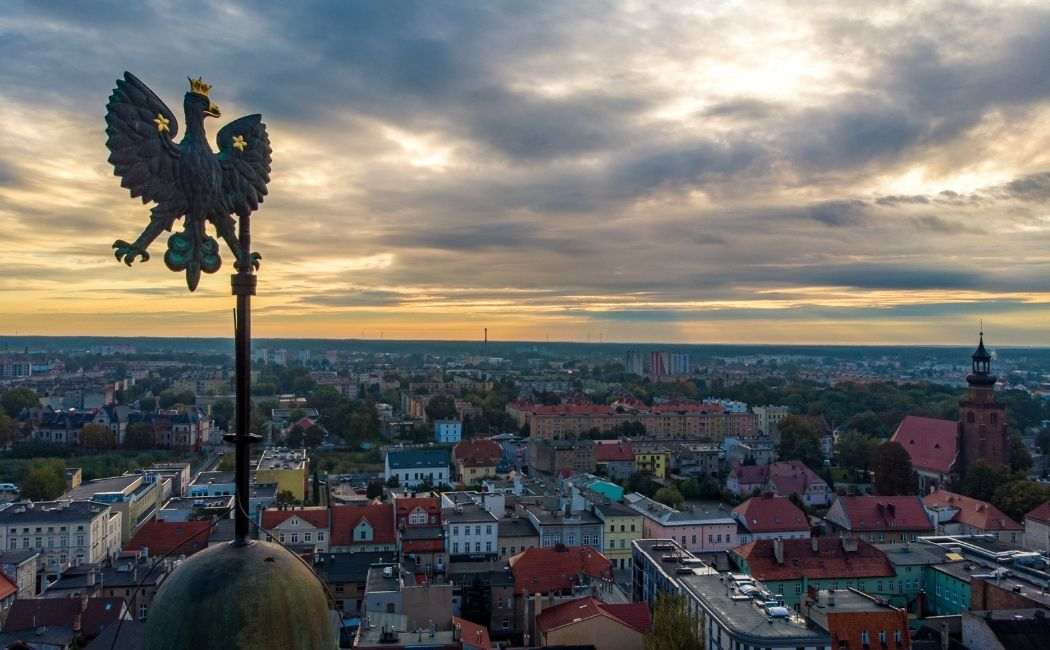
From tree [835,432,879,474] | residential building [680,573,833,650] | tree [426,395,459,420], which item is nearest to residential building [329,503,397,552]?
residential building [680,573,833,650]

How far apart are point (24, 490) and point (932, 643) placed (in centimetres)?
5745

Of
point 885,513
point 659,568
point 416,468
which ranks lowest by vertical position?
point 416,468

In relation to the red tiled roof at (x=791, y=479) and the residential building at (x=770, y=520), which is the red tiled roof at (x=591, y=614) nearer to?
the residential building at (x=770, y=520)

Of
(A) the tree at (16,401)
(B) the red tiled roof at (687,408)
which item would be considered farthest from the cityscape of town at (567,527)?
(A) the tree at (16,401)

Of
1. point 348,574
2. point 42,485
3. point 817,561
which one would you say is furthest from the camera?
point 42,485

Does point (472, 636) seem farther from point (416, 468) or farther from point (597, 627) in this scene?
point (416, 468)

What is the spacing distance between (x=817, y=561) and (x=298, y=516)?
25.5 meters

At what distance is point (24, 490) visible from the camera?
6050 centimetres

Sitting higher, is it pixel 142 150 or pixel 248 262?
pixel 142 150

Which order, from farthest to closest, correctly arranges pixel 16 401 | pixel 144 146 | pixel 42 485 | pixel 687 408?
1. pixel 687 408
2. pixel 16 401
3. pixel 42 485
4. pixel 144 146

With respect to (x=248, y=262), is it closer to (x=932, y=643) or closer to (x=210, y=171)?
(x=210, y=171)

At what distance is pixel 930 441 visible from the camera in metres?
75.8

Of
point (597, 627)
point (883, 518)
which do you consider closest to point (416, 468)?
point (883, 518)

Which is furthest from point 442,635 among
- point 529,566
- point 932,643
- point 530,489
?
point 530,489
